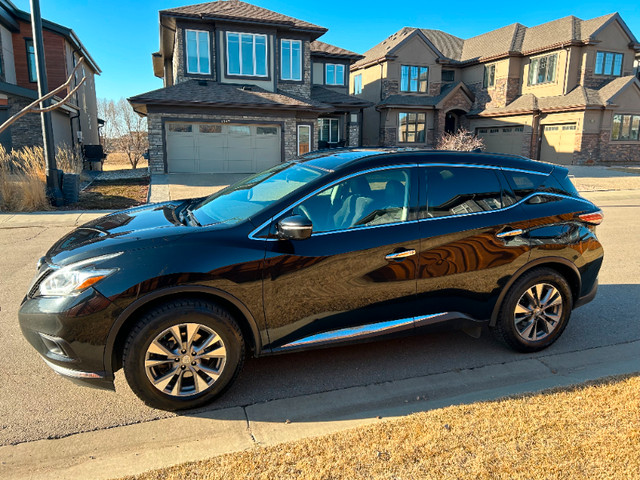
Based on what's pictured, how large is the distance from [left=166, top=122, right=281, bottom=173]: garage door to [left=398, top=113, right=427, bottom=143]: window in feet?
39.7

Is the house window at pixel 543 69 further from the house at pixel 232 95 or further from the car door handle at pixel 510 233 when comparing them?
the car door handle at pixel 510 233

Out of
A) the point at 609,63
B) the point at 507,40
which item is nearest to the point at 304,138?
the point at 507,40

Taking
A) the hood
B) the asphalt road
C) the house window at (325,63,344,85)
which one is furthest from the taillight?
the house window at (325,63,344,85)

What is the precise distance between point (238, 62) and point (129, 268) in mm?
22292

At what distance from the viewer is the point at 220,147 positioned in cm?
2234

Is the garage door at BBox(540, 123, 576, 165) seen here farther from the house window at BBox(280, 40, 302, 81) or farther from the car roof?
the car roof

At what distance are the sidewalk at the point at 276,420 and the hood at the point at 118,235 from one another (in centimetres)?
121

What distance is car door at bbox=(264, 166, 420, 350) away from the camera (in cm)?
341

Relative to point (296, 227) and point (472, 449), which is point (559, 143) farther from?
point (472, 449)

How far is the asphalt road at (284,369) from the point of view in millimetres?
3252

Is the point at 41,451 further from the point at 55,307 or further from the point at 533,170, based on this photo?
the point at 533,170

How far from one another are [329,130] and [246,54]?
8.24 m

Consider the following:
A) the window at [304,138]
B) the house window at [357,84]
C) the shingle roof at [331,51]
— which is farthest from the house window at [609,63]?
the window at [304,138]

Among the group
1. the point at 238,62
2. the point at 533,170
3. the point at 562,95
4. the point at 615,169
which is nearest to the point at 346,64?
the point at 238,62
